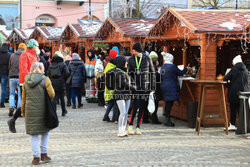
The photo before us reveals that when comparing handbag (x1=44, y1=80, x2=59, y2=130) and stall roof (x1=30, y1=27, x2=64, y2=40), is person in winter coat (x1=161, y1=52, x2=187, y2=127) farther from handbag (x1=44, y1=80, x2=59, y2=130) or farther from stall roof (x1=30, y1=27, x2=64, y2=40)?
stall roof (x1=30, y1=27, x2=64, y2=40)

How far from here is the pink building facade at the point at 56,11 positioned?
151 ft

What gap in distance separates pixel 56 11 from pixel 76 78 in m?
35.2

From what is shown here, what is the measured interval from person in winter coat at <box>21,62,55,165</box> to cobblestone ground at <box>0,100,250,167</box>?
32 cm

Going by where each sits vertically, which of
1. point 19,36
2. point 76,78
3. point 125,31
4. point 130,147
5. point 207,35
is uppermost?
point 19,36

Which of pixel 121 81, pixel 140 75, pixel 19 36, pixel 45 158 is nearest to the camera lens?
pixel 45 158

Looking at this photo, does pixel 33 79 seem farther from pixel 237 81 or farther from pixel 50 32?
pixel 50 32

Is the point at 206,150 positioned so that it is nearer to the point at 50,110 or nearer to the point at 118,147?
the point at 118,147

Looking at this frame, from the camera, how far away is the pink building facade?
46.1 meters

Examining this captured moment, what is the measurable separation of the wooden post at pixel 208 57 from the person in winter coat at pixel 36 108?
4.53m

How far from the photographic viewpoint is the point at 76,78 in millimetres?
13445

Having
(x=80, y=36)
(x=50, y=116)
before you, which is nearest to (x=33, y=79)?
(x=50, y=116)

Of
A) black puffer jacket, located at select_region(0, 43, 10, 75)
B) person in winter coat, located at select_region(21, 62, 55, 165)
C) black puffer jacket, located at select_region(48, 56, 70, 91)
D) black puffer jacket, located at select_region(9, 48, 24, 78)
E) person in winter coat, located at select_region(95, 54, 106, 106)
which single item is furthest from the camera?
person in winter coat, located at select_region(95, 54, 106, 106)

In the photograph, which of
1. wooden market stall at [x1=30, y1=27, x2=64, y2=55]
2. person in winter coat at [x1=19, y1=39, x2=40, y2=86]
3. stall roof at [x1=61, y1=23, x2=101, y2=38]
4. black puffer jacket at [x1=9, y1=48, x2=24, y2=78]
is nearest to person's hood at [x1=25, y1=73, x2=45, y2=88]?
person in winter coat at [x1=19, y1=39, x2=40, y2=86]

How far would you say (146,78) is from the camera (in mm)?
9023
